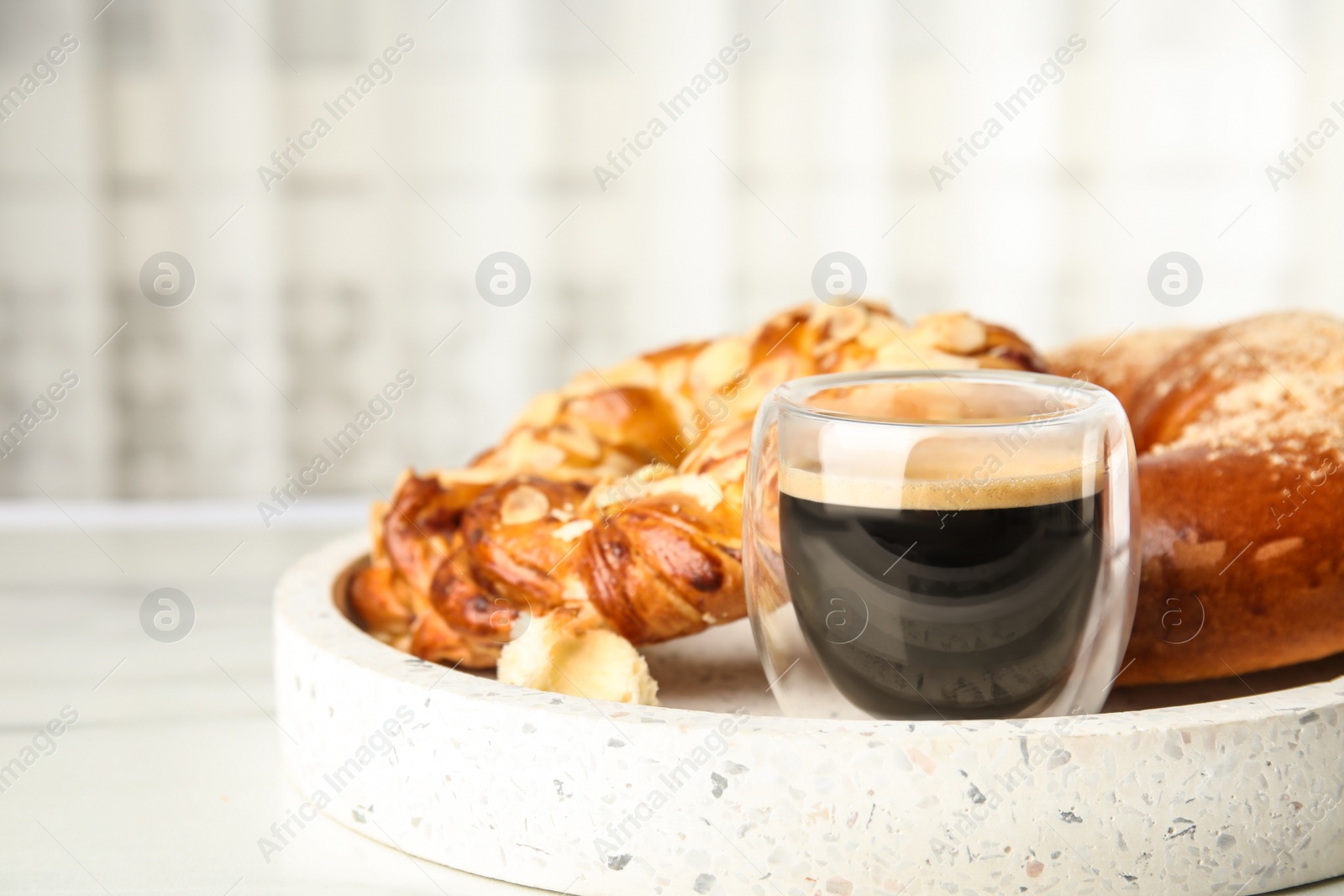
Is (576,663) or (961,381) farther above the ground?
(961,381)

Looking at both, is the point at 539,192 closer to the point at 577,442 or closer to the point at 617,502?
the point at 577,442

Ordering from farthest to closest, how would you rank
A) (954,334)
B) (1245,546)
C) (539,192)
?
(539,192), (954,334), (1245,546)

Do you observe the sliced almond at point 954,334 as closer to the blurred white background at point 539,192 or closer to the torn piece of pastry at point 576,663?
the torn piece of pastry at point 576,663

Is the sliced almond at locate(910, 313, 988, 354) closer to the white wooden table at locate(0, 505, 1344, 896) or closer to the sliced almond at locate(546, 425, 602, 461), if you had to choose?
the sliced almond at locate(546, 425, 602, 461)

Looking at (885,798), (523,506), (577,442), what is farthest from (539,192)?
(885,798)

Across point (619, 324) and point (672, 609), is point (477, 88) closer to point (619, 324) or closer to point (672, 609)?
point (619, 324)

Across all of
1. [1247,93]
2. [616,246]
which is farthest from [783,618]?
[1247,93]

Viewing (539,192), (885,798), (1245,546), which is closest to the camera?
(885,798)

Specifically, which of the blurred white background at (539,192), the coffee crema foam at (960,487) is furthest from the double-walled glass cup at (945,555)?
the blurred white background at (539,192)
